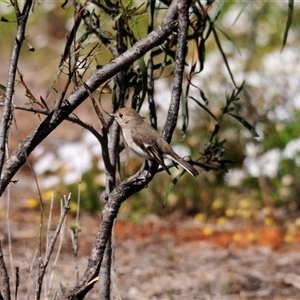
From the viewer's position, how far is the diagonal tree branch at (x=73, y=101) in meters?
2.32

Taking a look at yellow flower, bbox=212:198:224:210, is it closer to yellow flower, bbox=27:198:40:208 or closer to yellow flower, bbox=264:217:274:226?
yellow flower, bbox=264:217:274:226

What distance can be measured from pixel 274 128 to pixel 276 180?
67cm

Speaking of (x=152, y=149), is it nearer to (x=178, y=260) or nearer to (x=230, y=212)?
(x=178, y=260)

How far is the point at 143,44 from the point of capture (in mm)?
2449

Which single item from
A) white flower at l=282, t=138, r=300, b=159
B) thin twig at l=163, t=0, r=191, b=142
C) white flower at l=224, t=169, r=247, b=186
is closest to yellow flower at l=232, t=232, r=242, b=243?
white flower at l=224, t=169, r=247, b=186

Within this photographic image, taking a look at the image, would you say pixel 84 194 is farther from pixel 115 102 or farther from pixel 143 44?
pixel 143 44

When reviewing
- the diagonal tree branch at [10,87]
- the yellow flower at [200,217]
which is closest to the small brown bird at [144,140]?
the diagonal tree branch at [10,87]

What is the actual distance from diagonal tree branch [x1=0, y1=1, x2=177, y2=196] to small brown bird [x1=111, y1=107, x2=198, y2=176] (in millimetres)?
376

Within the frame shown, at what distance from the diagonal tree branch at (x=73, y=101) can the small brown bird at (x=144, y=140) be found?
38 cm

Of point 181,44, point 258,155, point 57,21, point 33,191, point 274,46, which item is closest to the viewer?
point 181,44

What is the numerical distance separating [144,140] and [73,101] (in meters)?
1.14

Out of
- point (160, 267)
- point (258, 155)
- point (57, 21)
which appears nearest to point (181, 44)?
point (160, 267)

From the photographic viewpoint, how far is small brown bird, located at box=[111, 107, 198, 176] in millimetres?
3037

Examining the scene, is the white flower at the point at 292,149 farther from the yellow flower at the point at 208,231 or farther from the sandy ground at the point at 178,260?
the yellow flower at the point at 208,231
